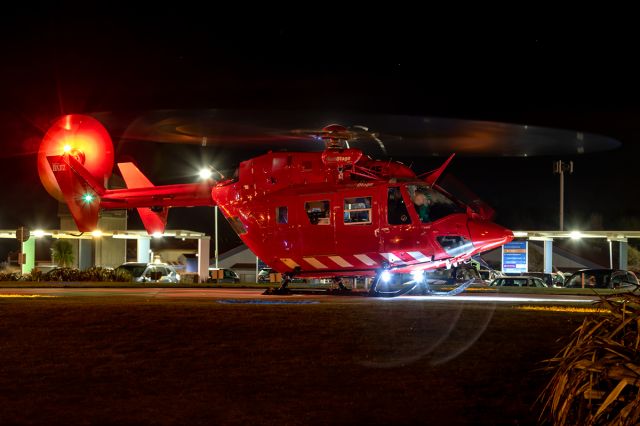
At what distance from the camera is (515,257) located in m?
39.5

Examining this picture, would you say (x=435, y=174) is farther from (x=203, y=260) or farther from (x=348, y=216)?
(x=203, y=260)

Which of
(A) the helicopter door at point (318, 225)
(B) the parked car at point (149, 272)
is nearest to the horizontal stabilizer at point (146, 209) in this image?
(A) the helicopter door at point (318, 225)

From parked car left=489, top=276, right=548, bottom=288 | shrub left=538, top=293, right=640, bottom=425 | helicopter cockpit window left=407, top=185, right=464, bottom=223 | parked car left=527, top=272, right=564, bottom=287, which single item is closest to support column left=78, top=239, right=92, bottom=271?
parked car left=527, top=272, right=564, bottom=287

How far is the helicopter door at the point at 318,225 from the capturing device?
1931 cm

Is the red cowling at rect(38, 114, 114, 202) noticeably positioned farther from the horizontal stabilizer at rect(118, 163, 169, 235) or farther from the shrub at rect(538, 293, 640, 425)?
the shrub at rect(538, 293, 640, 425)

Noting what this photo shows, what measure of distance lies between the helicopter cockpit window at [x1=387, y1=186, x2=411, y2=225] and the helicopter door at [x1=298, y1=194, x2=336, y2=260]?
4.83 feet

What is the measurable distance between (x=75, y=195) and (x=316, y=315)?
15631 mm

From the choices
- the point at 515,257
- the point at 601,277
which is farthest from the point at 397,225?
the point at 515,257

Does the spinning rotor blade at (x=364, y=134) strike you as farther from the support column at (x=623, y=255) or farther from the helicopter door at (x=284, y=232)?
the support column at (x=623, y=255)

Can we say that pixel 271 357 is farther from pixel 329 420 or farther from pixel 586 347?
pixel 586 347

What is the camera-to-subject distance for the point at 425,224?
1848 cm

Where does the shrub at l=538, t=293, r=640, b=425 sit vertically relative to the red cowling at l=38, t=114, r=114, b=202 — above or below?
below

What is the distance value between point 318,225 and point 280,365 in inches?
347

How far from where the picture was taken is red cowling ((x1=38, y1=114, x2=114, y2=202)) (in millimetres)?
27125
